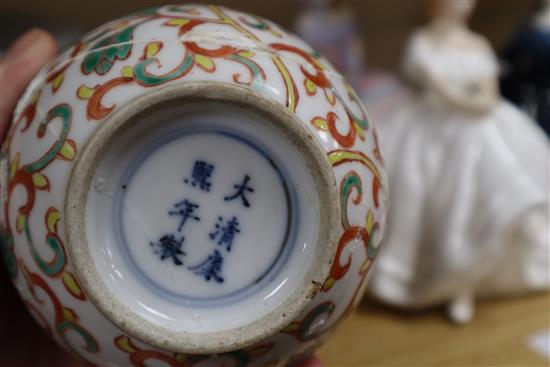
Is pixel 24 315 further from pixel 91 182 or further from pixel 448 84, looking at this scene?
pixel 448 84

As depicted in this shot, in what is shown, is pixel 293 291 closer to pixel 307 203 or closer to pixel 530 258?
pixel 307 203

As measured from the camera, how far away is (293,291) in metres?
0.62

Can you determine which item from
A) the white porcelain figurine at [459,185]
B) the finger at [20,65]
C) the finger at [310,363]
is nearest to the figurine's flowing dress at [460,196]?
the white porcelain figurine at [459,185]

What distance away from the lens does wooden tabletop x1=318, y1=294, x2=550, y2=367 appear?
1.17 metres

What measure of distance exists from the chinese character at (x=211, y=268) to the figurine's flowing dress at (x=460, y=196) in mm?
690

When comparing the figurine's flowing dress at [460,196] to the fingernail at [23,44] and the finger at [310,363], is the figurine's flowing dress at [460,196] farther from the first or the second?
the fingernail at [23,44]

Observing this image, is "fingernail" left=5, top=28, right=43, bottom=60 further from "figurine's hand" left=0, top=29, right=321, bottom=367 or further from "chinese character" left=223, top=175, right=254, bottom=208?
"chinese character" left=223, top=175, right=254, bottom=208

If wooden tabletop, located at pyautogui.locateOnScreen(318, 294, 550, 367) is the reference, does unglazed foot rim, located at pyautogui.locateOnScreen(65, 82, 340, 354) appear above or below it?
above

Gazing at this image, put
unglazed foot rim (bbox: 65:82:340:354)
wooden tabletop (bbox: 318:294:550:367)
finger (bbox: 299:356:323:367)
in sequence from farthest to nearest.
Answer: wooden tabletop (bbox: 318:294:550:367) → finger (bbox: 299:356:323:367) → unglazed foot rim (bbox: 65:82:340:354)

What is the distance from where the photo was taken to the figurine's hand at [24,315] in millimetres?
A: 845

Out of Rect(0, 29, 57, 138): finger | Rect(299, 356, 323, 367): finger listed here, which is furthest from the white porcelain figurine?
Rect(0, 29, 57, 138): finger

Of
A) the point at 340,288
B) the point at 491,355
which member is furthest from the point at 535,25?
the point at 340,288

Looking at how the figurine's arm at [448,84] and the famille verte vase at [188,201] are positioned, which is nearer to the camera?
the famille verte vase at [188,201]

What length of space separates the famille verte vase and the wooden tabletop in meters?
0.56
